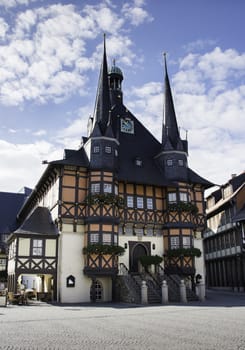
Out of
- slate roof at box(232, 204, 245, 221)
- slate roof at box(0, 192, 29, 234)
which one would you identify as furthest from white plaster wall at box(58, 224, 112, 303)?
slate roof at box(0, 192, 29, 234)

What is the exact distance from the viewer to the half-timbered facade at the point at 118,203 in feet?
92.4

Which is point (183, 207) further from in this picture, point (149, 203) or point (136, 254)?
point (136, 254)

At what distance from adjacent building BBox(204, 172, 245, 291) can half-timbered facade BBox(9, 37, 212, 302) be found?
6.21 meters

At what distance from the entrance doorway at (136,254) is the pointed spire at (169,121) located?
8883 mm

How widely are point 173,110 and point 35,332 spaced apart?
88.3 ft

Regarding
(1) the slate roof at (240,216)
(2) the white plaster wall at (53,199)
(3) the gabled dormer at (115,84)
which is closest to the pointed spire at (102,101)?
(3) the gabled dormer at (115,84)

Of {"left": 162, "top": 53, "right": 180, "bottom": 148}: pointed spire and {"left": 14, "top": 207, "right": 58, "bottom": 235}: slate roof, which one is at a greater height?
{"left": 162, "top": 53, "right": 180, "bottom": 148}: pointed spire

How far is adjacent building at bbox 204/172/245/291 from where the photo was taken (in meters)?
37.9

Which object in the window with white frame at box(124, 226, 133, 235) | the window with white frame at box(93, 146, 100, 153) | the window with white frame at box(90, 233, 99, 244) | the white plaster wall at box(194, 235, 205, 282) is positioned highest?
the window with white frame at box(93, 146, 100, 153)

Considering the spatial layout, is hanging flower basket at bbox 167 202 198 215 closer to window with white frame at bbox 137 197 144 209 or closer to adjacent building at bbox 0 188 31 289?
window with white frame at bbox 137 197 144 209

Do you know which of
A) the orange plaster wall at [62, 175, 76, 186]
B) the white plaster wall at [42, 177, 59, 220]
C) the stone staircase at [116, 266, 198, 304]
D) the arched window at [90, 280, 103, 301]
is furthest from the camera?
the white plaster wall at [42, 177, 59, 220]

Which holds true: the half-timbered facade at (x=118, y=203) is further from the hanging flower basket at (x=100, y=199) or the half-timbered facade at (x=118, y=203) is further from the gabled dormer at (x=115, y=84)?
the gabled dormer at (x=115, y=84)

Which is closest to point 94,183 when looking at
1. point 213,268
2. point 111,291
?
point 111,291

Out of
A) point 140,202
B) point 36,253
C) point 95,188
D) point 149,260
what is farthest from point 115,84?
point 36,253
